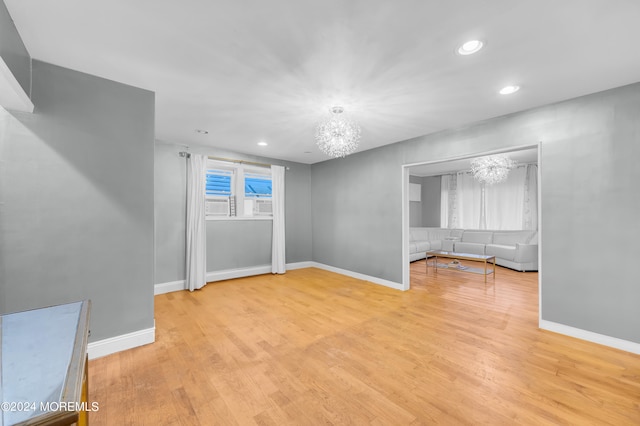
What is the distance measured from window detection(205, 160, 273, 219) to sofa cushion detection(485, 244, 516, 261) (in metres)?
5.38

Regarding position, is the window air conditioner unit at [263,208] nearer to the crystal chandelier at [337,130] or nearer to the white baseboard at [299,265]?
the white baseboard at [299,265]

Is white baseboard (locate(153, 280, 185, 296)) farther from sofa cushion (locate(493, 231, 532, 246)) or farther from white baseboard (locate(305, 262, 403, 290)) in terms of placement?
sofa cushion (locate(493, 231, 532, 246))

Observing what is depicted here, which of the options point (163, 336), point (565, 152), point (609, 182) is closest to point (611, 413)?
point (609, 182)

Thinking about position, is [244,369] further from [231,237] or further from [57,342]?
[231,237]

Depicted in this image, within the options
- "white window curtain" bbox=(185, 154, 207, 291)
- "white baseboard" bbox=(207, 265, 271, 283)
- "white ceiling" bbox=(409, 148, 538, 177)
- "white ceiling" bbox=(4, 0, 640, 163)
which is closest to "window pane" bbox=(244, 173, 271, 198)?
"white window curtain" bbox=(185, 154, 207, 291)

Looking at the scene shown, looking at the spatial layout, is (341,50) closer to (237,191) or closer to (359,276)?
(237,191)

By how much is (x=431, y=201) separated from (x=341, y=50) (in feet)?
24.8

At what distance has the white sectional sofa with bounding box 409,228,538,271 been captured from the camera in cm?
564

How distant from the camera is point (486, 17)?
1.62 metres

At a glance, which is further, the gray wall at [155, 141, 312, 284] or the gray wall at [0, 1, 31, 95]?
the gray wall at [155, 141, 312, 284]

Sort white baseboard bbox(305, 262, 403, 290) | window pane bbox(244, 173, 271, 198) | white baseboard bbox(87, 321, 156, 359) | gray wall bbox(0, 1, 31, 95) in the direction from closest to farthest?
gray wall bbox(0, 1, 31, 95) < white baseboard bbox(87, 321, 156, 359) < white baseboard bbox(305, 262, 403, 290) < window pane bbox(244, 173, 271, 198)

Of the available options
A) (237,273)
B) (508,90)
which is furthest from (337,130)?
(237,273)

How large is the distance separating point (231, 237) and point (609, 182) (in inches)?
210

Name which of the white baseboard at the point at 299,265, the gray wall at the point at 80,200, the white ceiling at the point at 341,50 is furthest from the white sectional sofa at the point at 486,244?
the gray wall at the point at 80,200
